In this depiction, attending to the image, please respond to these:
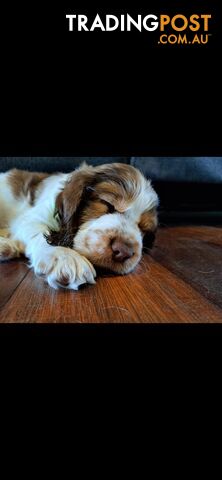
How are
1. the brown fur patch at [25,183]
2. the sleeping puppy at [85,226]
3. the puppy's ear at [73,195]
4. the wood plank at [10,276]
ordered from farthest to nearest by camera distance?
the brown fur patch at [25,183]
the puppy's ear at [73,195]
the sleeping puppy at [85,226]
the wood plank at [10,276]

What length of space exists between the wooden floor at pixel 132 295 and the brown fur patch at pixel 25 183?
0.59 m

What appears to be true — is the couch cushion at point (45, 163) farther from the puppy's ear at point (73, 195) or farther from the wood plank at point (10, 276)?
the wood plank at point (10, 276)

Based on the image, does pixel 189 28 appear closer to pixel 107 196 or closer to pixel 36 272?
pixel 107 196

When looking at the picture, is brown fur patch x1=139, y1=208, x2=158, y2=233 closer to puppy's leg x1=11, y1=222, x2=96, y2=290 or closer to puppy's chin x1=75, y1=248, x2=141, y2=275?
puppy's chin x1=75, y1=248, x2=141, y2=275

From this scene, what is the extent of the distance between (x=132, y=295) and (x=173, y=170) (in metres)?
1.75

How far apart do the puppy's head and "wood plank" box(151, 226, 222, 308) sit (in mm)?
184

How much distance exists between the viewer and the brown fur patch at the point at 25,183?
89.4 inches

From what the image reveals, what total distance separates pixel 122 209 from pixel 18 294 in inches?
23.2

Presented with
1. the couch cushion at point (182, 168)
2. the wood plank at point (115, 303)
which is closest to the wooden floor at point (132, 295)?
the wood plank at point (115, 303)

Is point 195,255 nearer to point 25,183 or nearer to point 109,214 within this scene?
point 109,214

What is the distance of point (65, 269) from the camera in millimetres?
1375

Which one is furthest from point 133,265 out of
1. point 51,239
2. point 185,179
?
point 185,179

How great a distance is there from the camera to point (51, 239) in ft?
5.60

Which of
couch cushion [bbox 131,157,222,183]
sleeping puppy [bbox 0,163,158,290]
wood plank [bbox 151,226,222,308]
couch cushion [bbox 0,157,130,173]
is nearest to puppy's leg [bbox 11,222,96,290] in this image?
sleeping puppy [bbox 0,163,158,290]
